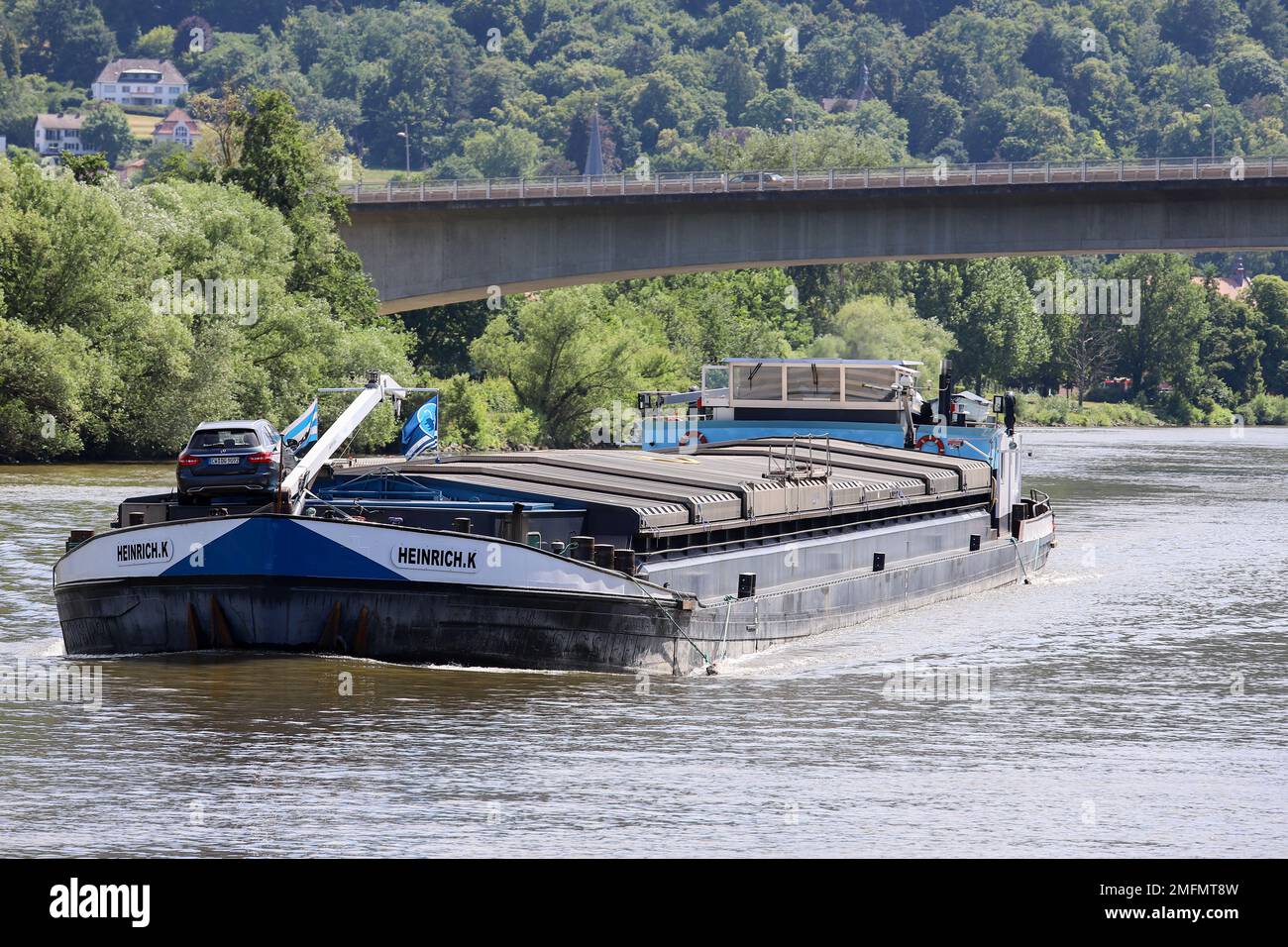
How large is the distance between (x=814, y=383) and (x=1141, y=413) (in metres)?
108

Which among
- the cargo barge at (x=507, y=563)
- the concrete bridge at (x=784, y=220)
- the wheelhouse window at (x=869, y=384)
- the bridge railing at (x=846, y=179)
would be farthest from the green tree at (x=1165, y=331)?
the cargo barge at (x=507, y=563)

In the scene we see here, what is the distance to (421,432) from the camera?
29.4 meters

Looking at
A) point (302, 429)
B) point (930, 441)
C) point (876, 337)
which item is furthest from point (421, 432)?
point (876, 337)

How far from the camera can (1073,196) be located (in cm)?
7694

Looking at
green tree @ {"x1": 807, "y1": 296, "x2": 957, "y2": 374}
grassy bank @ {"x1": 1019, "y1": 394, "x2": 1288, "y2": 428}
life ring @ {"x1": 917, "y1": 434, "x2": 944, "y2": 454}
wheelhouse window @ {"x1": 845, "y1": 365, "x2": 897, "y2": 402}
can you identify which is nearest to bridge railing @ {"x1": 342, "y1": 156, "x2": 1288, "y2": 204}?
green tree @ {"x1": 807, "y1": 296, "x2": 957, "y2": 374}

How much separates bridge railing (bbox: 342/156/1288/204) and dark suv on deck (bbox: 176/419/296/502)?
47.4 meters

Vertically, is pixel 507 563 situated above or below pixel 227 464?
below

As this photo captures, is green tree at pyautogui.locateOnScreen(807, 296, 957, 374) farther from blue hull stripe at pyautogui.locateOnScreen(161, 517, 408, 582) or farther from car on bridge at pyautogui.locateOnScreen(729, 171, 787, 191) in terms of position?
blue hull stripe at pyautogui.locateOnScreen(161, 517, 408, 582)

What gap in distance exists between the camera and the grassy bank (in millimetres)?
136375

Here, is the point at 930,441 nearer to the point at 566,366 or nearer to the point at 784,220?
the point at 784,220

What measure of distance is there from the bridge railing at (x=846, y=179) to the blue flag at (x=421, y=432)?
47784 mm

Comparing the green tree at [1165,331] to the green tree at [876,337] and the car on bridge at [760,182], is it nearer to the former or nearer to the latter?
the green tree at [876,337]

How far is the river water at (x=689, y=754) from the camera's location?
1850cm
